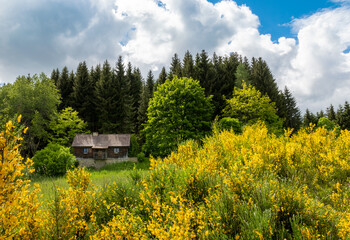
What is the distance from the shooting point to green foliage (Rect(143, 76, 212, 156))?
2228 centimetres

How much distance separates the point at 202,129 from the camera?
2492cm

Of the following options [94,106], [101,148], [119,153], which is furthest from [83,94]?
[119,153]

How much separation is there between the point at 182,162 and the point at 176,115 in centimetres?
1514

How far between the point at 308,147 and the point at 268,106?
2354 cm

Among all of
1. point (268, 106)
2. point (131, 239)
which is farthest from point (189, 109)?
point (131, 239)

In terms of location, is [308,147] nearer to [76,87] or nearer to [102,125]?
[102,125]

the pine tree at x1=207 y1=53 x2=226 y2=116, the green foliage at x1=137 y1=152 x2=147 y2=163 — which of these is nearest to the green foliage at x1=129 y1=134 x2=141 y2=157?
the green foliage at x1=137 y1=152 x2=147 y2=163

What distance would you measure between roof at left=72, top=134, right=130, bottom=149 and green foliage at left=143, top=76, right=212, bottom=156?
399 inches

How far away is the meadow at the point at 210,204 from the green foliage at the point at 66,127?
2983 cm

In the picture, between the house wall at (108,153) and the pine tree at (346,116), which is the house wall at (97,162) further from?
the pine tree at (346,116)

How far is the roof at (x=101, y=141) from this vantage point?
1269 inches

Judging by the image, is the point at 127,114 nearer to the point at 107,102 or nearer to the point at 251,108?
the point at 107,102

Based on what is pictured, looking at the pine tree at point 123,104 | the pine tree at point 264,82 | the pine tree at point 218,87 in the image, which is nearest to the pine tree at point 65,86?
the pine tree at point 123,104

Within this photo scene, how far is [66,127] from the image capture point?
114ft
